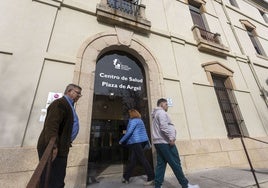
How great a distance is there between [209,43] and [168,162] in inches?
236

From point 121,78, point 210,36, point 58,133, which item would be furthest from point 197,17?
point 58,133

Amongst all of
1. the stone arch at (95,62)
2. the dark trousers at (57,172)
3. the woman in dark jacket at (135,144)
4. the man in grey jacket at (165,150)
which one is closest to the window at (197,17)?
the stone arch at (95,62)

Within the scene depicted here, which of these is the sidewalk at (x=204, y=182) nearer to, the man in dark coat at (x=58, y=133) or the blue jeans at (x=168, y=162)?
the blue jeans at (x=168, y=162)

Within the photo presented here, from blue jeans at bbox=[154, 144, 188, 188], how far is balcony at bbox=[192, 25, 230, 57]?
528cm

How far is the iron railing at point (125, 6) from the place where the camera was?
573 cm

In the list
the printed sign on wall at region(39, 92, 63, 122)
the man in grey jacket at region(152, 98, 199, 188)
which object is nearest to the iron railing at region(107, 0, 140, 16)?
the printed sign on wall at region(39, 92, 63, 122)

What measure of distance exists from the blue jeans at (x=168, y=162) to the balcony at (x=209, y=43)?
528 centimetres

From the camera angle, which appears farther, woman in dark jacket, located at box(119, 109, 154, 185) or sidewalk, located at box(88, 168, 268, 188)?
woman in dark jacket, located at box(119, 109, 154, 185)

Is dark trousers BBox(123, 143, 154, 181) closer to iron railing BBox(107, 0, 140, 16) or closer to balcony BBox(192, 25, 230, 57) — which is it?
iron railing BBox(107, 0, 140, 16)

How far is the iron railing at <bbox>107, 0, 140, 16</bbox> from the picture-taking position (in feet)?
18.8

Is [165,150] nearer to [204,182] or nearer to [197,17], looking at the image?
[204,182]

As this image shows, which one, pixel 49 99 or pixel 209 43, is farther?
pixel 209 43

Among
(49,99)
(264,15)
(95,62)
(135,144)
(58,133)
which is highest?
(264,15)

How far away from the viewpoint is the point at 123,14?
5434 mm
